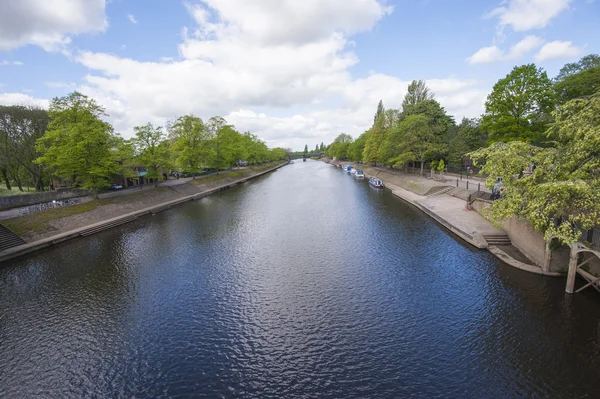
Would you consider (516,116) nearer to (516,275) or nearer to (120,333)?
(516,275)

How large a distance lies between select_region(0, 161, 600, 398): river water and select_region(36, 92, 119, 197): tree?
16.4 m

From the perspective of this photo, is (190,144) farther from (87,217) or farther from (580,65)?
(580,65)

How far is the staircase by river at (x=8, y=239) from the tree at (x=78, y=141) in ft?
40.9

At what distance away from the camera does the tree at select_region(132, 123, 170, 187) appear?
2191 inches

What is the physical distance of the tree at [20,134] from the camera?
4506 centimetres

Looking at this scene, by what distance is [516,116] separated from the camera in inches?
1528

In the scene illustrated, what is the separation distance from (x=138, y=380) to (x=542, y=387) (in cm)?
1734

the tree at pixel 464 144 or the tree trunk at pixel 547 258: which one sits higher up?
the tree at pixel 464 144

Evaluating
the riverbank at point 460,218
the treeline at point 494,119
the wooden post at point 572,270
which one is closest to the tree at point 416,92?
the treeline at point 494,119

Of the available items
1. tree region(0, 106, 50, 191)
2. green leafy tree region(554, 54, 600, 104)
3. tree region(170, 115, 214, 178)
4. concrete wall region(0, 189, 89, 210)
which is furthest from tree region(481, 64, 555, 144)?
tree region(0, 106, 50, 191)

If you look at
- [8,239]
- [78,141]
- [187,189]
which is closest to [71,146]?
[78,141]

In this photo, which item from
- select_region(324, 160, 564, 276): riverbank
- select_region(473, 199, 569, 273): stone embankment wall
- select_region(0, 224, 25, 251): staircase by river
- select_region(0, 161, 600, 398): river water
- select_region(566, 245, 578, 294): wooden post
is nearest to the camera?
select_region(0, 161, 600, 398): river water

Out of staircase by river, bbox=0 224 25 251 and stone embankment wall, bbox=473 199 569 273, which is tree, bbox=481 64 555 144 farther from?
staircase by river, bbox=0 224 25 251

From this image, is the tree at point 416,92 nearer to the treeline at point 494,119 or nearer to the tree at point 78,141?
the treeline at point 494,119
